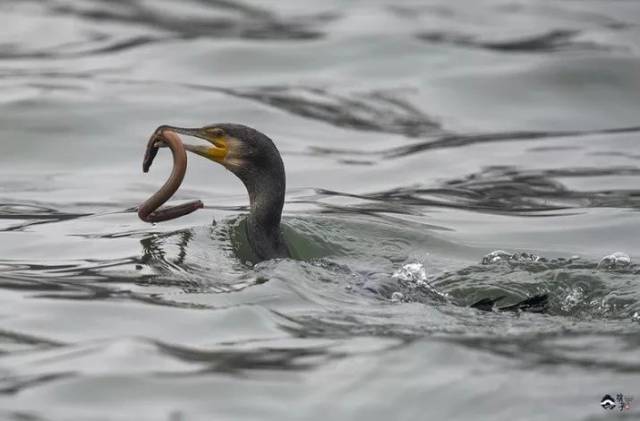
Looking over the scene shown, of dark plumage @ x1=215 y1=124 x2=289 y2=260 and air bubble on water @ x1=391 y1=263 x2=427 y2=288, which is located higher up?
dark plumage @ x1=215 y1=124 x2=289 y2=260

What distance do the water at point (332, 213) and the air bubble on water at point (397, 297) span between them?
18 mm

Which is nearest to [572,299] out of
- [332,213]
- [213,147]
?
[213,147]

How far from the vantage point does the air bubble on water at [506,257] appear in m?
8.63

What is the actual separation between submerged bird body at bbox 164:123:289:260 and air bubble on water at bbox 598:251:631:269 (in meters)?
1.96

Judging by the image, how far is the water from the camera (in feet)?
19.8

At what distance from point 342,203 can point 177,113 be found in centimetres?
344

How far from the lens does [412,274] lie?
8.05m

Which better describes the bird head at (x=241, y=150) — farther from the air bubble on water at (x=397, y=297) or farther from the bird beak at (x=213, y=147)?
the air bubble on water at (x=397, y=297)

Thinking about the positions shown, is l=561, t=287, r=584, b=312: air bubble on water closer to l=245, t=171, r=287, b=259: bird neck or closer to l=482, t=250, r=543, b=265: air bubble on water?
l=482, t=250, r=543, b=265: air bubble on water

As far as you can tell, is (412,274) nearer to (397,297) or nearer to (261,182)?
(397,297)

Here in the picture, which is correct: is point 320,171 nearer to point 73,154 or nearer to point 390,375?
point 73,154

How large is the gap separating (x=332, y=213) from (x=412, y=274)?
5.99 feet

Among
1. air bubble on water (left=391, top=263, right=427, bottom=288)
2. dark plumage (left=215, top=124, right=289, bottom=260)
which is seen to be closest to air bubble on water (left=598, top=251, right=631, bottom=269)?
air bubble on water (left=391, top=263, right=427, bottom=288)

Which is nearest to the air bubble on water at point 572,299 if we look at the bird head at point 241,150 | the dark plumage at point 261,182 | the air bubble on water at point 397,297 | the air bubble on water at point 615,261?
the air bubble on water at point 615,261
